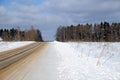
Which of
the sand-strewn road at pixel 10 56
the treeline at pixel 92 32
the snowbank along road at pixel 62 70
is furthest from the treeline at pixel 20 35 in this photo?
the snowbank along road at pixel 62 70

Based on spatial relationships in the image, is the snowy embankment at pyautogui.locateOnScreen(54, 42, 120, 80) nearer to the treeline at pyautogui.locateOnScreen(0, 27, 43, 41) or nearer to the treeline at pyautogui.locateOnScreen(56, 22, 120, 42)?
the treeline at pyautogui.locateOnScreen(56, 22, 120, 42)

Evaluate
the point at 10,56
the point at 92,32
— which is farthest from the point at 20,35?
the point at 10,56

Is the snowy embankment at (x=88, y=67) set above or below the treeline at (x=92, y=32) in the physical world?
below

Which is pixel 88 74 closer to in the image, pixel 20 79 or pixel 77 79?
pixel 77 79

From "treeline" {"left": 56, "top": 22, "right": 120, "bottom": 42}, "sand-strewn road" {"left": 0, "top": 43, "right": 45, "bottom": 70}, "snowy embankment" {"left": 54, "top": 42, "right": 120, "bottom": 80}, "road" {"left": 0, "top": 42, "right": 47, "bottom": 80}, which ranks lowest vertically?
"snowy embankment" {"left": 54, "top": 42, "right": 120, "bottom": 80}

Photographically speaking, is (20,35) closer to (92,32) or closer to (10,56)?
(92,32)

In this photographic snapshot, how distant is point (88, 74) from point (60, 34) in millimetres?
151252

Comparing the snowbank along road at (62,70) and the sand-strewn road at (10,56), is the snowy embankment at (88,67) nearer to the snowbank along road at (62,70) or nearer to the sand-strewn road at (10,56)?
the snowbank along road at (62,70)

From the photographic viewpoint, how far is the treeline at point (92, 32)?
126606 millimetres

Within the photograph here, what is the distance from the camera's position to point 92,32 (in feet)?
485

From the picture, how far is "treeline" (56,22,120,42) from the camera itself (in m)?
127

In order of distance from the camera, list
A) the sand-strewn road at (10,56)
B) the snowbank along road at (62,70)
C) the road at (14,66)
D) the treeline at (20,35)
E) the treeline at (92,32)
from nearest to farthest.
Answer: the snowbank along road at (62,70)
the road at (14,66)
the sand-strewn road at (10,56)
the treeline at (92,32)
the treeline at (20,35)

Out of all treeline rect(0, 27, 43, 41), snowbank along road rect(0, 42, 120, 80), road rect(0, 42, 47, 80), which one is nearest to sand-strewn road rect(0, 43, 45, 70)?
road rect(0, 42, 47, 80)

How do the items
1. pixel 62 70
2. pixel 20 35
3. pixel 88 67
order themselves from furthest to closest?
pixel 20 35 → pixel 88 67 → pixel 62 70
